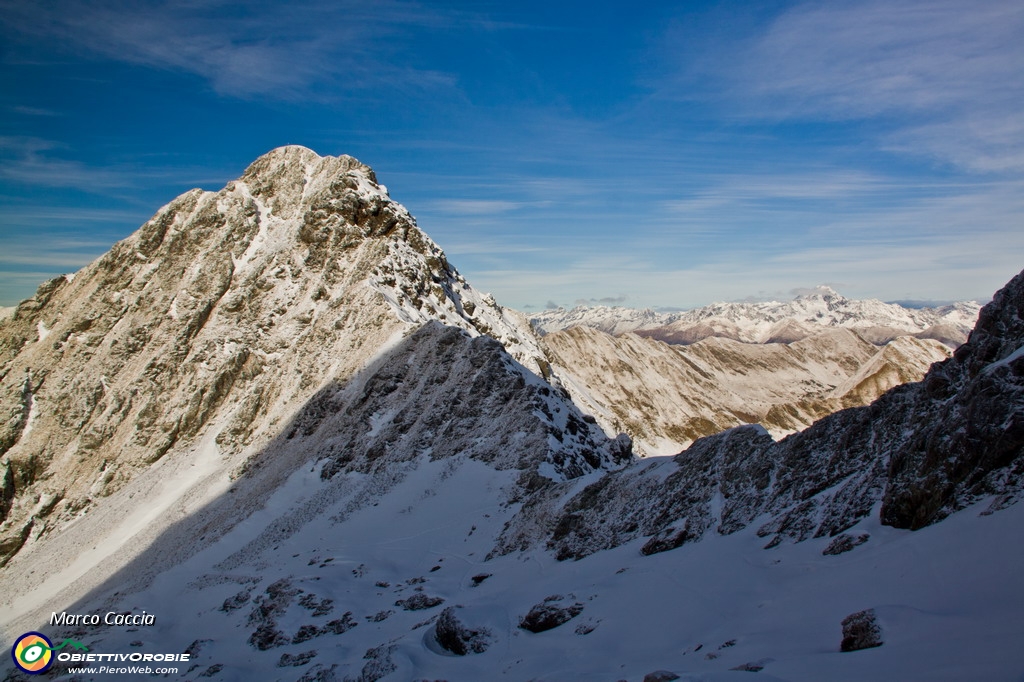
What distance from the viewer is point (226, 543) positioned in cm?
3406

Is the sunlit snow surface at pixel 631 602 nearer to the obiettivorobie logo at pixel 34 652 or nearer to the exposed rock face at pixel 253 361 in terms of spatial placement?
the obiettivorobie logo at pixel 34 652

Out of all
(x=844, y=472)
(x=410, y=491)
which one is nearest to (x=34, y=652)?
(x=410, y=491)

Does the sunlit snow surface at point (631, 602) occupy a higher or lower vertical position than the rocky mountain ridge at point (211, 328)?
lower

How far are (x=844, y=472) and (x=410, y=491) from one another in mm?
23638

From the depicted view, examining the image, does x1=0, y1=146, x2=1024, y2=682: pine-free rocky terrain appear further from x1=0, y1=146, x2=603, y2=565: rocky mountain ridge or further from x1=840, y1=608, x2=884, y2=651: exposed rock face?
x1=0, y1=146, x2=603, y2=565: rocky mountain ridge

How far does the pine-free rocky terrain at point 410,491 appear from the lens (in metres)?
10.8

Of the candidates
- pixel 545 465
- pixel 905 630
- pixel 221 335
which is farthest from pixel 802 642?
pixel 221 335

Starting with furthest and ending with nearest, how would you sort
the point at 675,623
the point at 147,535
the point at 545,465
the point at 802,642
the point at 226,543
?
the point at 147,535 → the point at 226,543 → the point at 545,465 → the point at 675,623 → the point at 802,642

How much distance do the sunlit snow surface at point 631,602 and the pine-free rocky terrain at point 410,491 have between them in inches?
3.4

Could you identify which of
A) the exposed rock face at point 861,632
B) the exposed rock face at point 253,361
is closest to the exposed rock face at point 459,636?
the exposed rock face at point 861,632

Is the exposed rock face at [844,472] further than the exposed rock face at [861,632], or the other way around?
the exposed rock face at [844,472]

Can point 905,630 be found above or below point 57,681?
above

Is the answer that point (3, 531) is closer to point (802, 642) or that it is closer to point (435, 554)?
point (435, 554)

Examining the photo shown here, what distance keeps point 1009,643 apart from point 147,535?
157 ft
